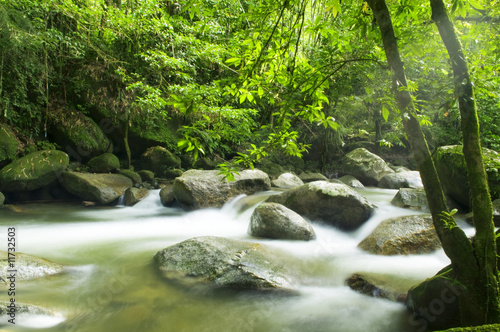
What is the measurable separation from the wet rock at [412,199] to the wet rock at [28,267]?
636 centimetres

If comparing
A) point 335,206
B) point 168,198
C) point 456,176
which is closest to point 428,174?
point 335,206

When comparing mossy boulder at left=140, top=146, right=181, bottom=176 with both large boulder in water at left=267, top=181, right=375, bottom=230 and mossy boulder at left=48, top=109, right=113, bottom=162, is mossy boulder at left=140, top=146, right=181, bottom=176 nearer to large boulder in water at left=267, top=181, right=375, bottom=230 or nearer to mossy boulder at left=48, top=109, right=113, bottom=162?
mossy boulder at left=48, top=109, right=113, bottom=162

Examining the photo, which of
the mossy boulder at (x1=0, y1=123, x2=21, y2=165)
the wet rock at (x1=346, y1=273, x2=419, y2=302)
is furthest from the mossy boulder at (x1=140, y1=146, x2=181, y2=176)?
the wet rock at (x1=346, y1=273, x2=419, y2=302)

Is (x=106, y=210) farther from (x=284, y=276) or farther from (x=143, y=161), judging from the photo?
(x=284, y=276)

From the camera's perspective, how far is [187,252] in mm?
3801

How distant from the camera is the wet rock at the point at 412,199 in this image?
237 inches

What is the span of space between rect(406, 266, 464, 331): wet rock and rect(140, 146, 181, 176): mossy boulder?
10.0m

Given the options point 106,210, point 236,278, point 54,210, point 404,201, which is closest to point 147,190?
point 106,210

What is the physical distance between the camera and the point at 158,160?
11359 millimetres

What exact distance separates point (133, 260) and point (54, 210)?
5.01m

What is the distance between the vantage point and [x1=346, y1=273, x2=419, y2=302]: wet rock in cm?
317

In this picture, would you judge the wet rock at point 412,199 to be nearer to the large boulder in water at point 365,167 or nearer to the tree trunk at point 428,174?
the tree trunk at point 428,174

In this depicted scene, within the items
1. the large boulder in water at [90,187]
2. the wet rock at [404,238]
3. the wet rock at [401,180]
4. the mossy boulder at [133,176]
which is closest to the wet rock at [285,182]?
the wet rock at [401,180]

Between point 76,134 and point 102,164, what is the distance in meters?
1.32
